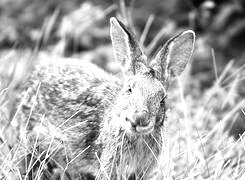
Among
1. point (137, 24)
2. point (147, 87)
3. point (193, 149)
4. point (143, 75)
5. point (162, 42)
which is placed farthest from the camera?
point (137, 24)

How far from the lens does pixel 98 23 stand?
31.5 feet

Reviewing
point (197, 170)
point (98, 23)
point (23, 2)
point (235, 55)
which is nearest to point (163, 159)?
point (197, 170)

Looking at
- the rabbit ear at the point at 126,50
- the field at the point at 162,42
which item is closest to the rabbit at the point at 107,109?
the rabbit ear at the point at 126,50

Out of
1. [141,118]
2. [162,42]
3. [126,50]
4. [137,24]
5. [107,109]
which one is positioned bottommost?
[162,42]

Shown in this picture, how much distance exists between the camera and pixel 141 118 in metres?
4.81

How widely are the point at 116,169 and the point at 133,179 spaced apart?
0.23 metres

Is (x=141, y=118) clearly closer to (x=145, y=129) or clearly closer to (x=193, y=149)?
(x=145, y=129)

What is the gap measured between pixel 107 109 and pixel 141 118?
1093 mm

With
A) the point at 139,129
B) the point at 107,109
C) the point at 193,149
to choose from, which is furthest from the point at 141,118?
the point at 107,109

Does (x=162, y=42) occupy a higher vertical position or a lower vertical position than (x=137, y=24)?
lower

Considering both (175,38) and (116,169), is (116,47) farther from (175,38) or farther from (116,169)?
(116,169)

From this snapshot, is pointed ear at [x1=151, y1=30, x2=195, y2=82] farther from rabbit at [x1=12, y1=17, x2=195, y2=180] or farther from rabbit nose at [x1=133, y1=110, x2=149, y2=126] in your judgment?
rabbit nose at [x1=133, y1=110, x2=149, y2=126]

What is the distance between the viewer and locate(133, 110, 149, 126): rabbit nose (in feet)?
15.8

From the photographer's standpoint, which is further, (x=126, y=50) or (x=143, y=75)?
(x=126, y=50)
